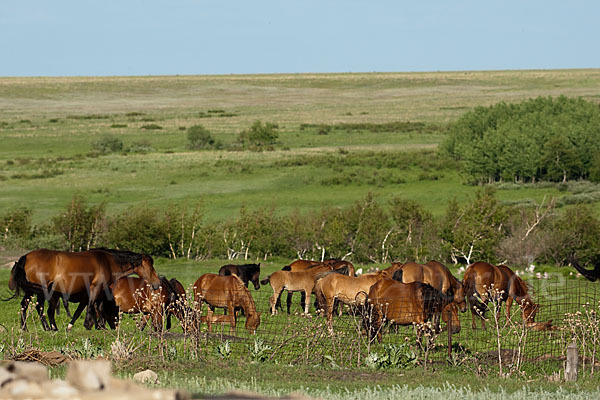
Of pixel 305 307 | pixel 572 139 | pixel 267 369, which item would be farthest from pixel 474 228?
pixel 572 139

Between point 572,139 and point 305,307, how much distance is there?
4869 centimetres

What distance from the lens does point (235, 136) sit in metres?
94.1

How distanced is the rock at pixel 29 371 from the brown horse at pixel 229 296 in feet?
→ 30.5

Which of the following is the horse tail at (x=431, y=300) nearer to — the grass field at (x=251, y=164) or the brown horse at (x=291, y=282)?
the grass field at (x=251, y=164)

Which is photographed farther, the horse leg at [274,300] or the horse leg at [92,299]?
the horse leg at [274,300]

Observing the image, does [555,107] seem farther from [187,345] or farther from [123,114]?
[123,114]

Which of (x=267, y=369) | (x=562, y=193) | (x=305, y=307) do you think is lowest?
(x=562, y=193)

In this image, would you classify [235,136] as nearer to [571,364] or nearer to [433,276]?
[433,276]

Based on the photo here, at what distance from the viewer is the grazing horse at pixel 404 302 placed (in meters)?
11.8

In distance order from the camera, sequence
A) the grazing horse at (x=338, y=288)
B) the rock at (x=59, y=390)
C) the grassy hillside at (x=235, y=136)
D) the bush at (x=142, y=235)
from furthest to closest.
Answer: the grassy hillside at (x=235, y=136)
the bush at (x=142, y=235)
the grazing horse at (x=338, y=288)
the rock at (x=59, y=390)

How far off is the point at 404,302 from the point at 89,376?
893 centimetres

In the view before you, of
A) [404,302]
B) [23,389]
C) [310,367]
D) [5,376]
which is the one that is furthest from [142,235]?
[23,389]

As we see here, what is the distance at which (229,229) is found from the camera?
30.7m

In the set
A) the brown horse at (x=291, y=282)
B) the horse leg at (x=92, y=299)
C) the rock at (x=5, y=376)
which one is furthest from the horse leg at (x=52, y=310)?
the rock at (x=5, y=376)
